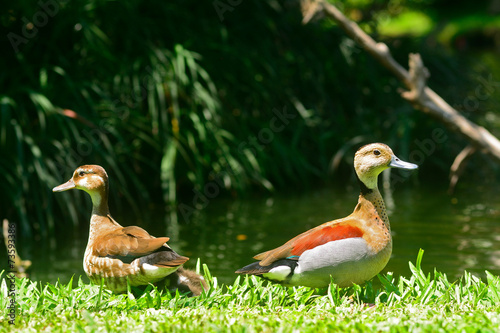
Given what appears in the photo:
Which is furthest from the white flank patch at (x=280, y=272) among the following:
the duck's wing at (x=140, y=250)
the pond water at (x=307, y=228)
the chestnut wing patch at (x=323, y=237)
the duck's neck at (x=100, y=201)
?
the pond water at (x=307, y=228)

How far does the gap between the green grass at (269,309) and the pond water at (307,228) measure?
1615 mm

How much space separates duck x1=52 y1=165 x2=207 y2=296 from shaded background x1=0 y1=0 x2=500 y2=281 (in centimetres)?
168

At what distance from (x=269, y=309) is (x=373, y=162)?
1.12 meters

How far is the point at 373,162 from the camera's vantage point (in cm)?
457

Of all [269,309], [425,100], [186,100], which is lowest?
[269,309]

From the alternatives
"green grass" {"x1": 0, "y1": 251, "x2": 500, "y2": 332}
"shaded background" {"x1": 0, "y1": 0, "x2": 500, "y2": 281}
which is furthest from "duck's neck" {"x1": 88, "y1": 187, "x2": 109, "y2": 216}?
"shaded background" {"x1": 0, "y1": 0, "x2": 500, "y2": 281}

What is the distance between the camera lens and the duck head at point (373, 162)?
4.57m

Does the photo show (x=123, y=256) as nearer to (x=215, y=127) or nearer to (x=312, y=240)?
(x=312, y=240)

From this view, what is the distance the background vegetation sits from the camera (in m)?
8.02

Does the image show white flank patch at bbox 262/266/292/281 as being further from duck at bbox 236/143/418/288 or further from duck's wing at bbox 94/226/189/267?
duck's wing at bbox 94/226/189/267

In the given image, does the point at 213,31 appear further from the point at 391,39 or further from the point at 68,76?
the point at 391,39

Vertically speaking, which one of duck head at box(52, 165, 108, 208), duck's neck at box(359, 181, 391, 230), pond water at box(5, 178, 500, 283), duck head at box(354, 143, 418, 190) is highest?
duck head at box(52, 165, 108, 208)

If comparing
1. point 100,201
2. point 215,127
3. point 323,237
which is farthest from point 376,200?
point 215,127

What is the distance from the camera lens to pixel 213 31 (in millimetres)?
10078
